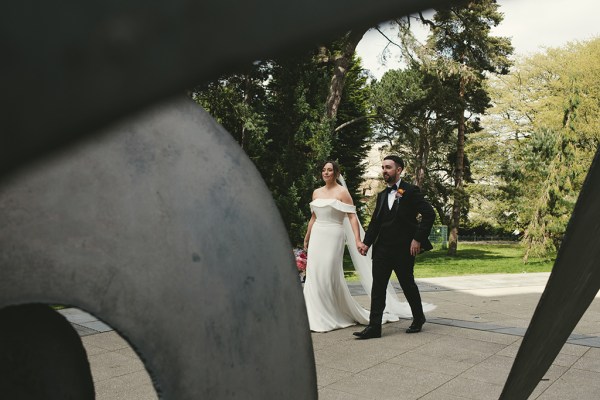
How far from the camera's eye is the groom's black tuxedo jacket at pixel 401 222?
7184 mm


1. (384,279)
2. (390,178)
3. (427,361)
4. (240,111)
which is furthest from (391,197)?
(240,111)

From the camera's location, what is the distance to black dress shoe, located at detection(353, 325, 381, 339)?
7.13 metres

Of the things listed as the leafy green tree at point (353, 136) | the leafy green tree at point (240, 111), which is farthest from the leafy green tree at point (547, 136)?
the leafy green tree at point (240, 111)

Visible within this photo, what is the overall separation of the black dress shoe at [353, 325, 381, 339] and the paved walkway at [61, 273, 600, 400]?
0.15 m

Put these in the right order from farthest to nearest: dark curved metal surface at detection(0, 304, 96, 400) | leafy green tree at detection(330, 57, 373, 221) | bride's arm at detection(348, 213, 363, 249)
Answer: leafy green tree at detection(330, 57, 373, 221), bride's arm at detection(348, 213, 363, 249), dark curved metal surface at detection(0, 304, 96, 400)

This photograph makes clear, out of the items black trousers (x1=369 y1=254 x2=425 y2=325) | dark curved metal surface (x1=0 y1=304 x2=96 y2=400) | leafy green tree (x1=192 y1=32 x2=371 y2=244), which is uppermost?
leafy green tree (x1=192 y1=32 x2=371 y2=244)

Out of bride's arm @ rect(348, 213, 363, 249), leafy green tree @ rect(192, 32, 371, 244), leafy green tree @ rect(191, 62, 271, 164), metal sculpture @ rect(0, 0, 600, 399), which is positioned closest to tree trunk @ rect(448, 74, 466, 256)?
leafy green tree @ rect(192, 32, 371, 244)

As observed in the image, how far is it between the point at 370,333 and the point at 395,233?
1.23 meters

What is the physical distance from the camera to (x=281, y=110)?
60.4 ft

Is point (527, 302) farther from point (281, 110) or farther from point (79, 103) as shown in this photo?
point (79, 103)

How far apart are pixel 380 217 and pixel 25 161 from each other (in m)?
7.05

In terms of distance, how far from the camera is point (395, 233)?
725 cm

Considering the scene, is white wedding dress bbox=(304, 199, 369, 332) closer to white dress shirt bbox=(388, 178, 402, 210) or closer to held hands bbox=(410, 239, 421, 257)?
white dress shirt bbox=(388, 178, 402, 210)

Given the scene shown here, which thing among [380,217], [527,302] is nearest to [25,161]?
[380,217]
